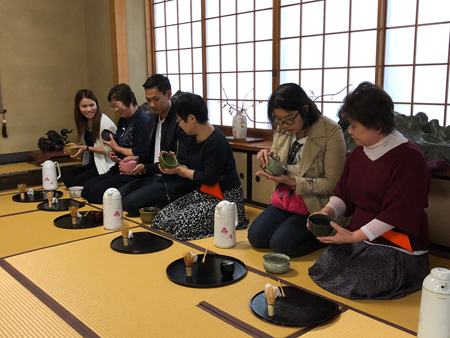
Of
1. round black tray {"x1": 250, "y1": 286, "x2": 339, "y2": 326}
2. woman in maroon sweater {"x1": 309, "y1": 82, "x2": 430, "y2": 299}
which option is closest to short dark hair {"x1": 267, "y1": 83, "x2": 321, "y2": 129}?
woman in maroon sweater {"x1": 309, "y1": 82, "x2": 430, "y2": 299}

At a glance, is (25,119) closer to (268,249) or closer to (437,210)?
(268,249)

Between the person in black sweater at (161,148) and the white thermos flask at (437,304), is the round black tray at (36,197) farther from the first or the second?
the white thermos flask at (437,304)

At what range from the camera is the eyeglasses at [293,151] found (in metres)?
2.86

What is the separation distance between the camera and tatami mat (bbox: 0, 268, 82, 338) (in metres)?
1.93

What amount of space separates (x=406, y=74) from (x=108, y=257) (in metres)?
2.48

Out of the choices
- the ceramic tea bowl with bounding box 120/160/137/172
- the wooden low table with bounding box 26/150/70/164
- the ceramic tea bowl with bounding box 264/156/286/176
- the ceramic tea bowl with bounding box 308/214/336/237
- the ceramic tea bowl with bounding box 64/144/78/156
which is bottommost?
the wooden low table with bounding box 26/150/70/164

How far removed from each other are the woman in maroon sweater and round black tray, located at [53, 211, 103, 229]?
1756 millimetres

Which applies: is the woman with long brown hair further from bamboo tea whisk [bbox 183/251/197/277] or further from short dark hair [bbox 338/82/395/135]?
short dark hair [bbox 338/82/395/135]

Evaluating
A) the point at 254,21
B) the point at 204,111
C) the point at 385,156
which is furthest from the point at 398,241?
the point at 254,21

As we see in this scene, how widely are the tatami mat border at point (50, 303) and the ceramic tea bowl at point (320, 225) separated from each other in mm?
1096

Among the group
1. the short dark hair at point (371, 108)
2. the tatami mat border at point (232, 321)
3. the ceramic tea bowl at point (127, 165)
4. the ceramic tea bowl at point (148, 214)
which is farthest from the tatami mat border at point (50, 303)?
the short dark hair at point (371, 108)

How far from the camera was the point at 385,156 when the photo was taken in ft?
7.18

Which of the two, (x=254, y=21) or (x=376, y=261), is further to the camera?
(x=254, y=21)

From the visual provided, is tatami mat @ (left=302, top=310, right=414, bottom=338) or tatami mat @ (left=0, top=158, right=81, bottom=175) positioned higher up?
tatami mat @ (left=0, top=158, right=81, bottom=175)
